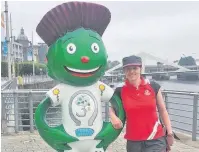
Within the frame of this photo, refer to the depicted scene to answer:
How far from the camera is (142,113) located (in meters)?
2.73

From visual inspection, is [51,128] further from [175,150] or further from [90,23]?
[175,150]

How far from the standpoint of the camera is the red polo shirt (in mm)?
2729

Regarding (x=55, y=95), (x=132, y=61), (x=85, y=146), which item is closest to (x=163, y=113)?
(x=132, y=61)

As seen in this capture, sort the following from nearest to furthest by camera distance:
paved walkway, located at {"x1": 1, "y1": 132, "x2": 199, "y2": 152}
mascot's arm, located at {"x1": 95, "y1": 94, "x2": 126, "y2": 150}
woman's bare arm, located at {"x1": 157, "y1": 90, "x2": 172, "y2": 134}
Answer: woman's bare arm, located at {"x1": 157, "y1": 90, "x2": 172, "y2": 134} < mascot's arm, located at {"x1": 95, "y1": 94, "x2": 126, "y2": 150} < paved walkway, located at {"x1": 1, "y1": 132, "x2": 199, "y2": 152}

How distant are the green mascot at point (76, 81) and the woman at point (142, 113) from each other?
1.15 ft

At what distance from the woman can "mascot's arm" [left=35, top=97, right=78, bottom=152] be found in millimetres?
651

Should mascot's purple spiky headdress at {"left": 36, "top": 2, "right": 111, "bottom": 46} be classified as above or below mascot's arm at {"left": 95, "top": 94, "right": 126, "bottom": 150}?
above

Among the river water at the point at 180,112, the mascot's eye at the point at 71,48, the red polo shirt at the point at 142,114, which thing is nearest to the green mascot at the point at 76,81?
the mascot's eye at the point at 71,48

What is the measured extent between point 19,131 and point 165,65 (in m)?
29.2

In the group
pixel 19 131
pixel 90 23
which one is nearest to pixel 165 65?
pixel 19 131

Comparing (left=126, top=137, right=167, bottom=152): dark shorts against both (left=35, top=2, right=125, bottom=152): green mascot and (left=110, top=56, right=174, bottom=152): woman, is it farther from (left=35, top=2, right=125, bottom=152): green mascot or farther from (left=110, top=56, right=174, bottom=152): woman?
(left=35, top=2, right=125, bottom=152): green mascot

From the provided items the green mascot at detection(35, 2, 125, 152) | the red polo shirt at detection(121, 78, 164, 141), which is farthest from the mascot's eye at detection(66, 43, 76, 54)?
the red polo shirt at detection(121, 78, 164, 141)

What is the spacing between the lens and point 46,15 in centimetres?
321

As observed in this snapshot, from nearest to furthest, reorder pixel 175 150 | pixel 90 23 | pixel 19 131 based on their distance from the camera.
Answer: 1. pixel 90 23
2. pixel 175 150
3. pixel 19 131
